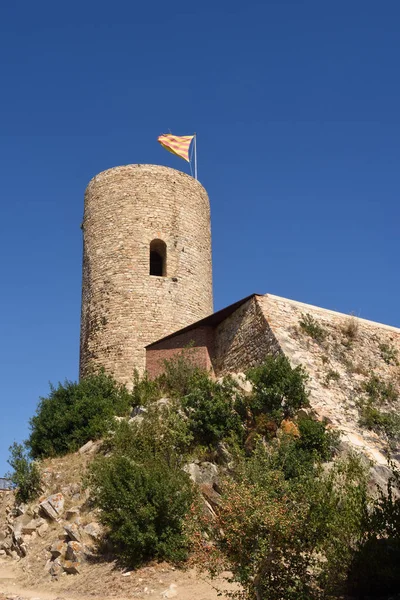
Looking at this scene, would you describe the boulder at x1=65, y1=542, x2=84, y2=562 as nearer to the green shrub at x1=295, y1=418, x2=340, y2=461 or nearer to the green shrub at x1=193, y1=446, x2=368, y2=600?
the green shrub at x1=193, y1=446, x2=368, y2=600

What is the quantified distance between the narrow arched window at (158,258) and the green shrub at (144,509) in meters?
10.3

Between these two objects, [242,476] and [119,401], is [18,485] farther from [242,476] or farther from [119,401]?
[242,476]

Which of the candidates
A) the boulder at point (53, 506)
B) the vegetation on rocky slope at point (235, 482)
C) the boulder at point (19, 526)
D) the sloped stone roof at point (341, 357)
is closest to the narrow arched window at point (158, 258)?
the vegetation on rocky slope at point (235, 482)

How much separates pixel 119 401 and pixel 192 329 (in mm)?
3062

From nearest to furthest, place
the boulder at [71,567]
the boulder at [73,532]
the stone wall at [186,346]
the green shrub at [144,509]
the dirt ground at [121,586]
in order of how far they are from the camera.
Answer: the dirt ground at [121,586] < the green shrub at [144,509] < the boulder at [71,567] < the boulder at [73,532] < the stone wall at [186,346]

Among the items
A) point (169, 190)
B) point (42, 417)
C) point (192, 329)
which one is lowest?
point (42, 417)

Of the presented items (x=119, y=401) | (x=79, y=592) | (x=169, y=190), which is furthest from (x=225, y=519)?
(x=169, y=190)

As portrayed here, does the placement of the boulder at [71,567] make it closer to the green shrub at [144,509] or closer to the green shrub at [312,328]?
the green shrub at [144,509]

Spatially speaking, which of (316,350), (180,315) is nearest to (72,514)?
(316,350)

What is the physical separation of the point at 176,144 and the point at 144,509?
1651 cm

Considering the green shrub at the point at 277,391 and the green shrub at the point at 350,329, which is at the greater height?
the green shrub at the point at 350,329

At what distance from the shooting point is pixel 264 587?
7.84 m

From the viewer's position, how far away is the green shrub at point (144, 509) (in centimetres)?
1083

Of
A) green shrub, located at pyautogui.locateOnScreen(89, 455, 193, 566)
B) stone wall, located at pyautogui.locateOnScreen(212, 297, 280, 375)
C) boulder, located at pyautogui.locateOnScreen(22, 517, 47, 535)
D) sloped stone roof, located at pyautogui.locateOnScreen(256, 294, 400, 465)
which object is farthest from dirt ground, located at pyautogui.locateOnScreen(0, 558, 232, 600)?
stone wall, located at pyautogui.locateOnScreen(212, 297, 280, 375)
